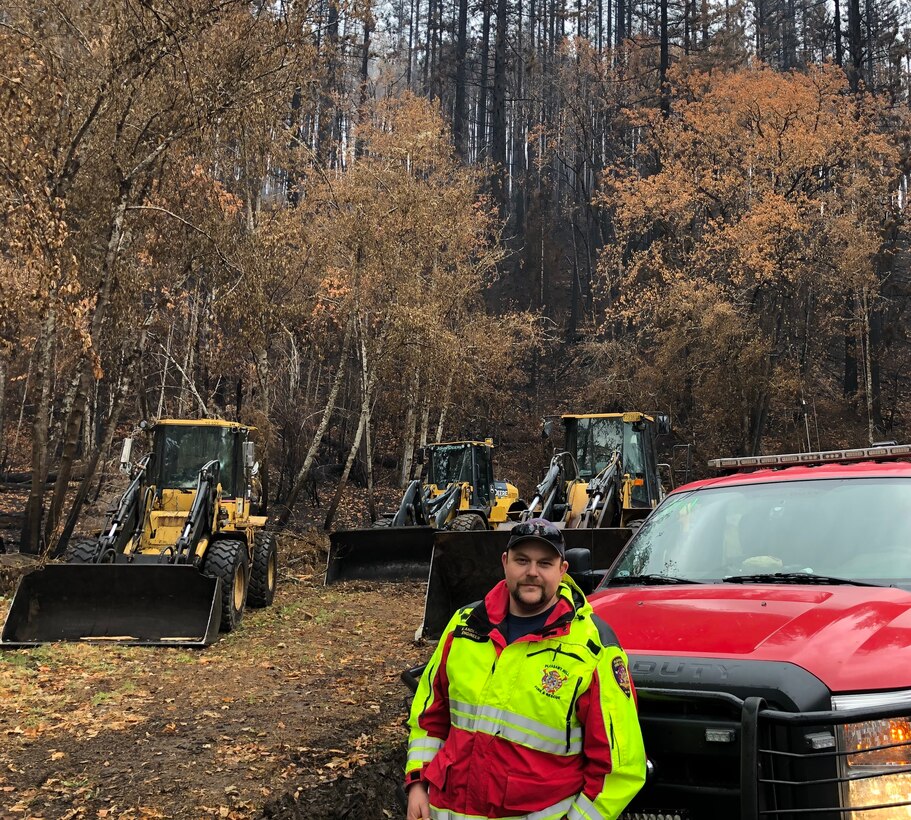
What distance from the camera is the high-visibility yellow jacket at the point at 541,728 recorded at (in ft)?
7.50

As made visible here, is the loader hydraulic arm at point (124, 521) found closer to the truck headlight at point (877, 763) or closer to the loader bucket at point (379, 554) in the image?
the loader bucket at point (379, 554)

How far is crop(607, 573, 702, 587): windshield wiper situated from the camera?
3.83m

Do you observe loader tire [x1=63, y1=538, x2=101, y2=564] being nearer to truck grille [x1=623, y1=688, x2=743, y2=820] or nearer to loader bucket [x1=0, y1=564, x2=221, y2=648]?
loader bucket [x1=0, y1=564, x2=221, y2=648]

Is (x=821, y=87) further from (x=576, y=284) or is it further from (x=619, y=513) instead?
(x=619, y=513)

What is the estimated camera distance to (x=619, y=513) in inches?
518

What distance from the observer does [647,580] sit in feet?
13.0

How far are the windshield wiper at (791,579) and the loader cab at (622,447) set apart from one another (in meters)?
10.6

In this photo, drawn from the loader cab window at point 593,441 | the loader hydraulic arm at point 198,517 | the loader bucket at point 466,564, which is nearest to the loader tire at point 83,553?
the loader hydraulic arm at point 198,517

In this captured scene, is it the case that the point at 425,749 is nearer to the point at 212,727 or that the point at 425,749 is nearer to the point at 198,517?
the point at 212,727

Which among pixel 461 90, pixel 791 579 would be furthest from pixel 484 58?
pixel 791 579

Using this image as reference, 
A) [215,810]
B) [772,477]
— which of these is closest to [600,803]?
[772,477]

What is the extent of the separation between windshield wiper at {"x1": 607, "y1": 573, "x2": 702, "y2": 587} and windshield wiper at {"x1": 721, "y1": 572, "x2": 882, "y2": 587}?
7.5 inches

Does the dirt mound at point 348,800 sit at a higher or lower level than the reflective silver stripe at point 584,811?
lower

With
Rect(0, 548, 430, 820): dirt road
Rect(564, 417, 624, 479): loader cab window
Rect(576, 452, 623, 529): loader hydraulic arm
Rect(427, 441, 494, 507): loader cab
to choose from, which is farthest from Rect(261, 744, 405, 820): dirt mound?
Rect(427, 441, 494, 507): loader cab
